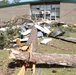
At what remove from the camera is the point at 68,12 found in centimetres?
2506

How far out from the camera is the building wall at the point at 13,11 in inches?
1038

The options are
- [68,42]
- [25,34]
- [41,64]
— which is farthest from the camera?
[25,34]

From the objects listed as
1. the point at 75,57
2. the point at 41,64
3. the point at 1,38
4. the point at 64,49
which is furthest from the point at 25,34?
the point at 75,57

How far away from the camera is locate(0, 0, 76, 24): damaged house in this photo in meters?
24.9

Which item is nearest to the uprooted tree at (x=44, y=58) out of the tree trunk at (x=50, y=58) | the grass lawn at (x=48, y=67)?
the tree trunk at (x=50, y=58)

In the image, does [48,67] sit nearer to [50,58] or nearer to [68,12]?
[50,58]

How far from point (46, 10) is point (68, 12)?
2684mm

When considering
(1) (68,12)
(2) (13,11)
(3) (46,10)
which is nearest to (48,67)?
(1) (68,12)

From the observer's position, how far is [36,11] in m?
25.9

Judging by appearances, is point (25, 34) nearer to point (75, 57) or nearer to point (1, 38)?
point (1, 38)

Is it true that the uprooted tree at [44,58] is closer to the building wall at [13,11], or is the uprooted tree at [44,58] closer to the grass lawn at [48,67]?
the grass lawn at [48,67]

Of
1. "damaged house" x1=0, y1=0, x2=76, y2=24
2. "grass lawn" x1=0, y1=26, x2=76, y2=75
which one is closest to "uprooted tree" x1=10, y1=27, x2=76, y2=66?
"grass lawn" x1=0, y1=26, x2=76, y2=75

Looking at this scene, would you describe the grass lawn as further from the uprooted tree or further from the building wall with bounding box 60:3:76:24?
the building wall with bounding box 60:3:76:24

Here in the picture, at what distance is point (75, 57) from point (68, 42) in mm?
5231
